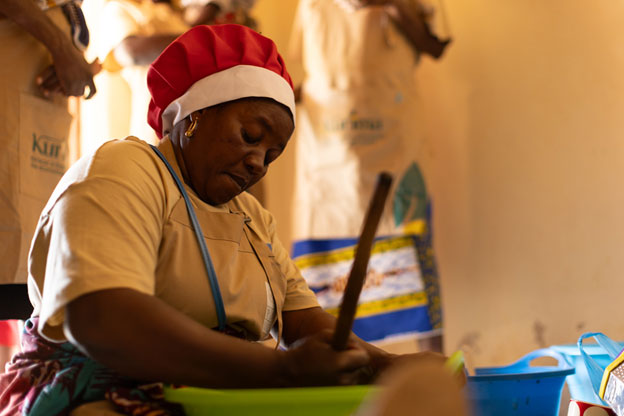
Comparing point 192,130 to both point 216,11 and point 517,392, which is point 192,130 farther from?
point 216,11

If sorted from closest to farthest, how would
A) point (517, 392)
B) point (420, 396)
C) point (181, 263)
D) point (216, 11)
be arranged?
1. point (420, 396)
2. point (181, 263)
3. point (517, 392)
4. point (216, 11)

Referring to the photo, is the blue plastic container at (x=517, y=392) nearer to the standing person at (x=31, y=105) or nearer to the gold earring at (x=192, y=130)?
the gold earring at (x=192, y=130)

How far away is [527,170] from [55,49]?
1.76 m

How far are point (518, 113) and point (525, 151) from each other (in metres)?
0.15

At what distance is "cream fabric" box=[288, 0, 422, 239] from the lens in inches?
89.9

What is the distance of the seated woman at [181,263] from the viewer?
0.73 meters

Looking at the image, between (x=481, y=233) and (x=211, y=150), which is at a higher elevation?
(x=211, y=150)

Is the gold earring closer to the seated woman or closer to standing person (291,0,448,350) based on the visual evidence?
the seated woman

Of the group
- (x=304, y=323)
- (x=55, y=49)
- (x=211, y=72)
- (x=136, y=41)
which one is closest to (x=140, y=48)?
(x=136, y=41)

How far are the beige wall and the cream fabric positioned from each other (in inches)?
8.8

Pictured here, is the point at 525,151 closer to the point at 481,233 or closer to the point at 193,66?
the point at 481,233

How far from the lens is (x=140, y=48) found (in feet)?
6.56

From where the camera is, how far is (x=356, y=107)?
2291 millimetres

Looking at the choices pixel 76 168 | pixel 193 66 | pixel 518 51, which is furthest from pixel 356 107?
pixel 76 168
